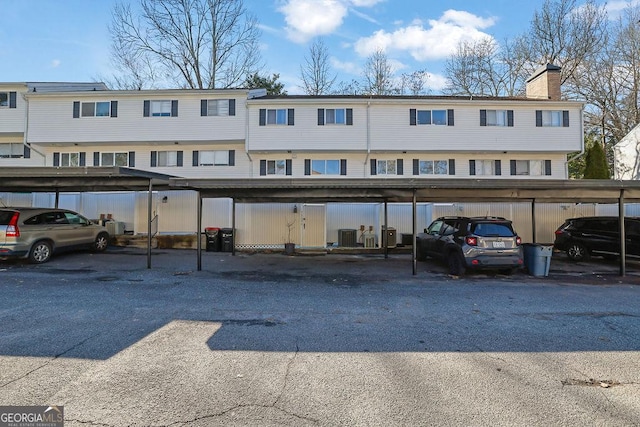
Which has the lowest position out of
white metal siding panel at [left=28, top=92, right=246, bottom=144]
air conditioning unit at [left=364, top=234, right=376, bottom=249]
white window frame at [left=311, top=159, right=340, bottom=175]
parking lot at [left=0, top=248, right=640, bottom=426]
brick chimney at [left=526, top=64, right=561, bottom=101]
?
parking lot at [left=0, top=248, right=640, bottom=426]

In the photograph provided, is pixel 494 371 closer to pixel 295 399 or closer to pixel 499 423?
pixel 499 423

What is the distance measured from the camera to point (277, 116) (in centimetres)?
1959

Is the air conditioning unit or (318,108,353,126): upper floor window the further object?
(318,108,353,126): upper floor window

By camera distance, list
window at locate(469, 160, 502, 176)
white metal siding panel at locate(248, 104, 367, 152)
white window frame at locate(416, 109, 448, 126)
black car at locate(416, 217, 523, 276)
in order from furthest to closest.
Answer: window at locate(469, 160, 502, 176)
white window frame at locate(416, 109, 448, 126)
white metal siding panel at locate(248, 104, 367, 152)
black car at locate(416, 217, 523, 276)

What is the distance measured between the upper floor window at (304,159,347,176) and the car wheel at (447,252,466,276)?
10.8 metres

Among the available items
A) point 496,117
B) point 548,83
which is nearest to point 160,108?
point 496,117

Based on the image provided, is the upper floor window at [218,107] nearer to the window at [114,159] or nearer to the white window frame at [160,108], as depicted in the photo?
the white window frame at [160,108]

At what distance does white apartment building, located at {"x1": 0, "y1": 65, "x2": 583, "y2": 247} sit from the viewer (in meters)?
19.5

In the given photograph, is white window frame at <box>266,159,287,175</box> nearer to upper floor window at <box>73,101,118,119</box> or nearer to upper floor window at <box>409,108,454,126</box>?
upper floor window at <box>409,108,454,126</box>

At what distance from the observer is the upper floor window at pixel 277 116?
19.6 metres

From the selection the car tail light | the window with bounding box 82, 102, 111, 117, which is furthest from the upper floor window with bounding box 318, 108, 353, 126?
the car tail light

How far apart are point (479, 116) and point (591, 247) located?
9.65 m

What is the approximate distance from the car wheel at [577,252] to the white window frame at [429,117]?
30.7 ft

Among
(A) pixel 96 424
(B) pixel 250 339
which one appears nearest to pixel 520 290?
(B) pixel 250 339
